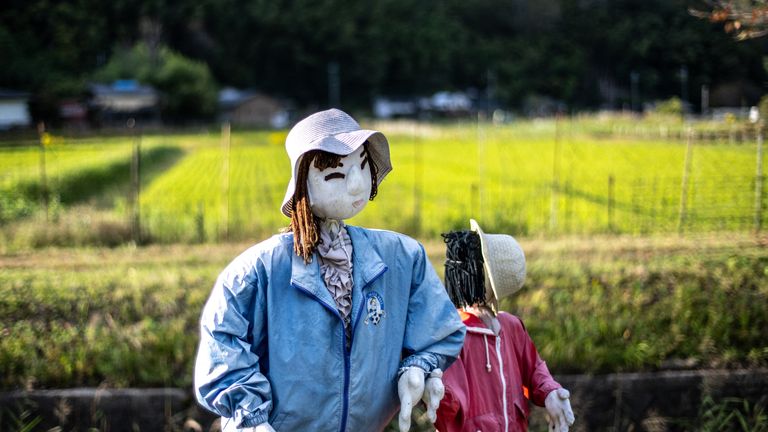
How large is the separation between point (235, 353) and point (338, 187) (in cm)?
59

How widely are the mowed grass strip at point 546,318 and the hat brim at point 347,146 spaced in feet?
10.6

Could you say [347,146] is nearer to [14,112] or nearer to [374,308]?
[374,308]

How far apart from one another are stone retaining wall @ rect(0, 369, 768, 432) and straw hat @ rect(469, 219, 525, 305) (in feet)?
7.92

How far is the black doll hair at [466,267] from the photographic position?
2803mm

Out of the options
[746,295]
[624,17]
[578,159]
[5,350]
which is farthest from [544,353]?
[578,159]

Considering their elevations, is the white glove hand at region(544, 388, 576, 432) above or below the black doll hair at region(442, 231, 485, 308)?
below

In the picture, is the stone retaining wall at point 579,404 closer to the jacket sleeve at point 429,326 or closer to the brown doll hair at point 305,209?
the jacket sleeve at point 429,326

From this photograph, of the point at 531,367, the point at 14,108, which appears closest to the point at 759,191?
the point at 531,367

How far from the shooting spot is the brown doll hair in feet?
8.17

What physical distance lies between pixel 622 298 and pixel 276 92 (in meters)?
51.8

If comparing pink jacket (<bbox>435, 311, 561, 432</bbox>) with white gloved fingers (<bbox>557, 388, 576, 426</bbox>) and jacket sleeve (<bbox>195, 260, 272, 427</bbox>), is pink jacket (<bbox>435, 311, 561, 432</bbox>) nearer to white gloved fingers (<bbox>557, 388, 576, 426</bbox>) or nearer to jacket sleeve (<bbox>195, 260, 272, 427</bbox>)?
white gloved fingers (<bbox>557, 388, 576, 426</bbox>)

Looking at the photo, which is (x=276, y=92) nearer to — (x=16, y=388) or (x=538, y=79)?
(x=538, y=79)

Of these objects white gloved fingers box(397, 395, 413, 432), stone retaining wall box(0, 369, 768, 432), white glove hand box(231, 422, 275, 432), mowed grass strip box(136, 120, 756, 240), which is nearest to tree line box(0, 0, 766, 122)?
mowed grass strip box(136, 120, 756, 240)

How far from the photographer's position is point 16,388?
5.16 metres
